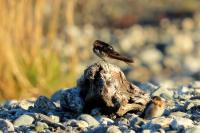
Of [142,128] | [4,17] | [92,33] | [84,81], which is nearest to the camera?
[142,128]

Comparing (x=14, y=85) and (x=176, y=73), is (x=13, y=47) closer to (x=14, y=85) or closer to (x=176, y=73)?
(x=14, y=85)

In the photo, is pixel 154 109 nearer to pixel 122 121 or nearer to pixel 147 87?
pixel 122 121

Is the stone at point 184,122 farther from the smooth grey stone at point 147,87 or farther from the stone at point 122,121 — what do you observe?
the smooth grey stone at point 147,87

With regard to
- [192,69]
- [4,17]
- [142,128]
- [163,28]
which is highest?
[163,28]

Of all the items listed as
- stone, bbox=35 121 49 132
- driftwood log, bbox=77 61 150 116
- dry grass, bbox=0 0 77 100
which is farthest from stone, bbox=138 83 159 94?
dry grass, bbox=0 0 77 100

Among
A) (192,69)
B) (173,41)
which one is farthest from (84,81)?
(173,41)

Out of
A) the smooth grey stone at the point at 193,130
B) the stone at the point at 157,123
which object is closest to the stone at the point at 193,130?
the smooth grey stone at the point at 193,130

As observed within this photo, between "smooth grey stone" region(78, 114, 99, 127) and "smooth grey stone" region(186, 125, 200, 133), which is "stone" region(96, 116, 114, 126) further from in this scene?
"smooth grey stone" region(186, 125, 200, 133)
